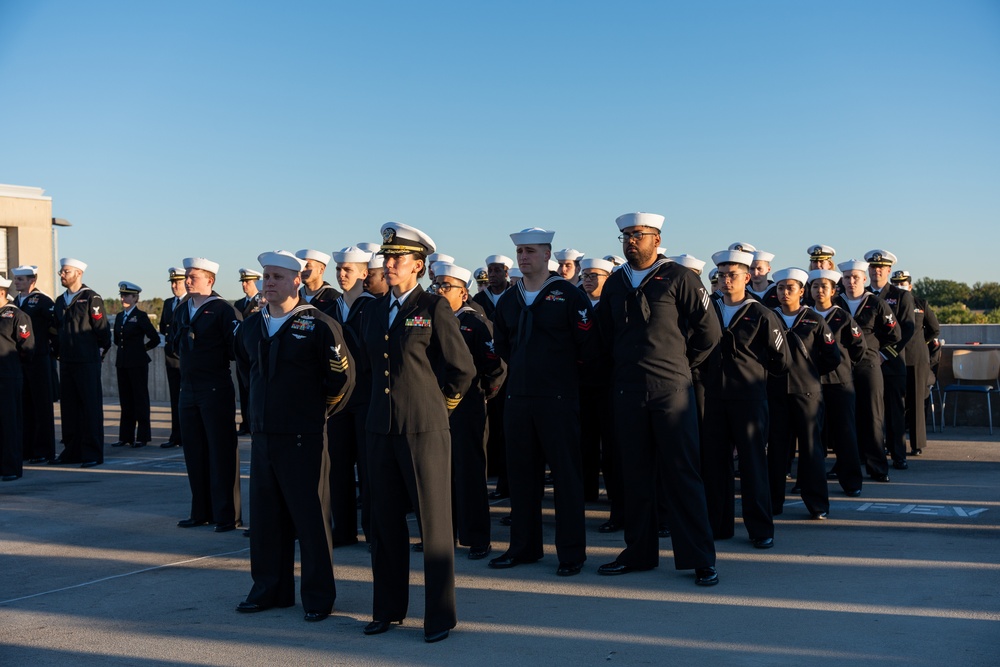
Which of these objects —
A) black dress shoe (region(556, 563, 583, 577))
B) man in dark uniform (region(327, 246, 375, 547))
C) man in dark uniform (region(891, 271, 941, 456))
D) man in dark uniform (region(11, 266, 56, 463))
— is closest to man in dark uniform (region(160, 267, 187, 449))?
man in dark uniform (region(11, 266, 56, 463))

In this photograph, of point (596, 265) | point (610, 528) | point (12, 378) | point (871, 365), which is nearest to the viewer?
point (610, 528)

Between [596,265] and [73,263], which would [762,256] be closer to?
[596,265]

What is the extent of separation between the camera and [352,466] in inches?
325

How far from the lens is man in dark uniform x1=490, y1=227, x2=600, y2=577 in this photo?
23.1 feet

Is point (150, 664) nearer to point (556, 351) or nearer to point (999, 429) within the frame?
point (556, 351)

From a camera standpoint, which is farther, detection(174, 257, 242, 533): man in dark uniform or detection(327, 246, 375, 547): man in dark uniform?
detection(174, 257, 242, 533): man in dark uniform

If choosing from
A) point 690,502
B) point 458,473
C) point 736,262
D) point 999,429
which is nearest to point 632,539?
point 690,502

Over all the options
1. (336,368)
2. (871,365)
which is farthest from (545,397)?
(871,365)

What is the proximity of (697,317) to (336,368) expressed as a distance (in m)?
2.45

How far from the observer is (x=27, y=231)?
97.7 ft

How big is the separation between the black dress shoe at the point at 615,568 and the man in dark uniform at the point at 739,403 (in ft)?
4.11

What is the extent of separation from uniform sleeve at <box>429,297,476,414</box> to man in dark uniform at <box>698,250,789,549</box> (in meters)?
2.44

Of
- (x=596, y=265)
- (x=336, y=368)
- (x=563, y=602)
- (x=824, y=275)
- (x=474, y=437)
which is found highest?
(x=596, y=265)

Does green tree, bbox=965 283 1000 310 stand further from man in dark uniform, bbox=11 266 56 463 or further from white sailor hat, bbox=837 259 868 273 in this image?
man in dark uniform, bbox=11 266 56 463
